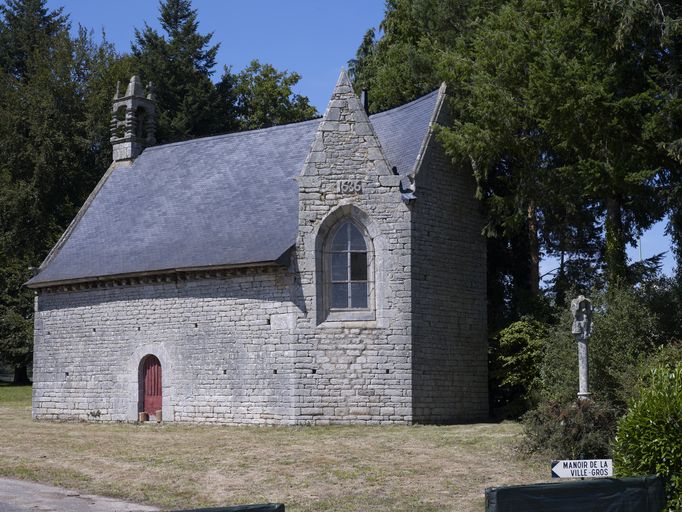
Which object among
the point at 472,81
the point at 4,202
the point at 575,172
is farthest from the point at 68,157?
the point at 575,172

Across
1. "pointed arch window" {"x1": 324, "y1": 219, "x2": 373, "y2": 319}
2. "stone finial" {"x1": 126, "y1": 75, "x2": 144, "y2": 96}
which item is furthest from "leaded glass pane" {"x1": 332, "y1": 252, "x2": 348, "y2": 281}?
"stone finial" {"x1": 126, "y1": 75, "x2": 144, "y2": 96}

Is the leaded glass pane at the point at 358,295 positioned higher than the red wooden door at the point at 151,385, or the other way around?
the leaded glass pane at the point at 358,295

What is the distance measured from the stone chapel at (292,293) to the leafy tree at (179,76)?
59.7 ft

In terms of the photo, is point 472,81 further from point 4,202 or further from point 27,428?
point 4,202

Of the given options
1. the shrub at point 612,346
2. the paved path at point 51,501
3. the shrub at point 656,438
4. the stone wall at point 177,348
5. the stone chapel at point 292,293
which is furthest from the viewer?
the stone wall at point 177,348

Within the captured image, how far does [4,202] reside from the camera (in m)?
40.5

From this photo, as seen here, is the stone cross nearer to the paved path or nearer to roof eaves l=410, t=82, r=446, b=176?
roof eaves l=410, t=82, r=446, b=176

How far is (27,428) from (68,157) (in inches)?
835

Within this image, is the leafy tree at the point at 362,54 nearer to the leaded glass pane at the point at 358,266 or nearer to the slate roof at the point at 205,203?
the slate roof at the point at 205,203

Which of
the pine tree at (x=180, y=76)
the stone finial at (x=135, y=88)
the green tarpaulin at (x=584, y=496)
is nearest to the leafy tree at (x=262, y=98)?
the pine tree at (x=180, y=76)

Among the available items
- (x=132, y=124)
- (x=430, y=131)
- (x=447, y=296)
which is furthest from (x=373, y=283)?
(x=132, y=124)

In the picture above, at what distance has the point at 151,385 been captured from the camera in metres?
24.8

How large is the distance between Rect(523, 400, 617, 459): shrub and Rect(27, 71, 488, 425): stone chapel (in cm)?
500

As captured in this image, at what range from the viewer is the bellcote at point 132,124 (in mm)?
30125
